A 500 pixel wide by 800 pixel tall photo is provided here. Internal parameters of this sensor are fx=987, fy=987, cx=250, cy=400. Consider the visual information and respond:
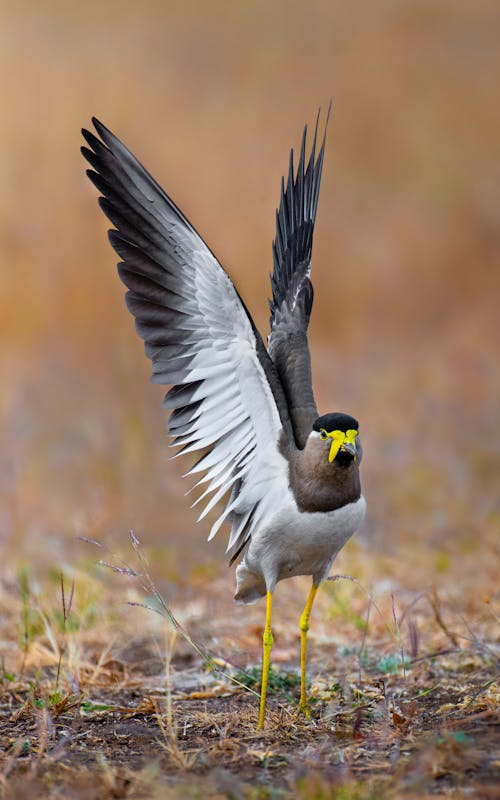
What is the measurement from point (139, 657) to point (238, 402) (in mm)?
1795

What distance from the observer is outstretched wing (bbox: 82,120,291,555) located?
3.79 m

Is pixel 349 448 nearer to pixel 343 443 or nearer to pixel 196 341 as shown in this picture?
pixel 343 443

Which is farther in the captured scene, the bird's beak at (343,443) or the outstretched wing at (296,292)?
the outstretched wing at (296,292)

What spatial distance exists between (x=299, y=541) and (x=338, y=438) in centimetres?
44

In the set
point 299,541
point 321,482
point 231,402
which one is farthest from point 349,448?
point 231,402

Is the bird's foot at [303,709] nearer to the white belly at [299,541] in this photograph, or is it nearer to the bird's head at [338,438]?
the white belly at [299,541]

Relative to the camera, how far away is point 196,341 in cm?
386

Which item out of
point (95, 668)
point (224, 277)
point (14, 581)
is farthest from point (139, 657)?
point (224, 277)

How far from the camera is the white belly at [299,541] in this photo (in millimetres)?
3727

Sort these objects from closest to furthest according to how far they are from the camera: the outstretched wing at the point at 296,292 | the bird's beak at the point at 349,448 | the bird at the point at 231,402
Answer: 1. the bird's beak at the point at 349,448
2. the bird at the point at 231,402
3. the outstretched wing at the point at 296,292

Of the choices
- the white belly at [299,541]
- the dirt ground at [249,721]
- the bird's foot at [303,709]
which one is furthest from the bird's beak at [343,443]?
the bird's foot at [303,709]

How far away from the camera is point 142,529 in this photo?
24.7 ft

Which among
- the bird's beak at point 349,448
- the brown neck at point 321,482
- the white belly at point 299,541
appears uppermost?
the bird's beak at point 349,448

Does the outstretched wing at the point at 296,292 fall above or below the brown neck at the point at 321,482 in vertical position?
above
